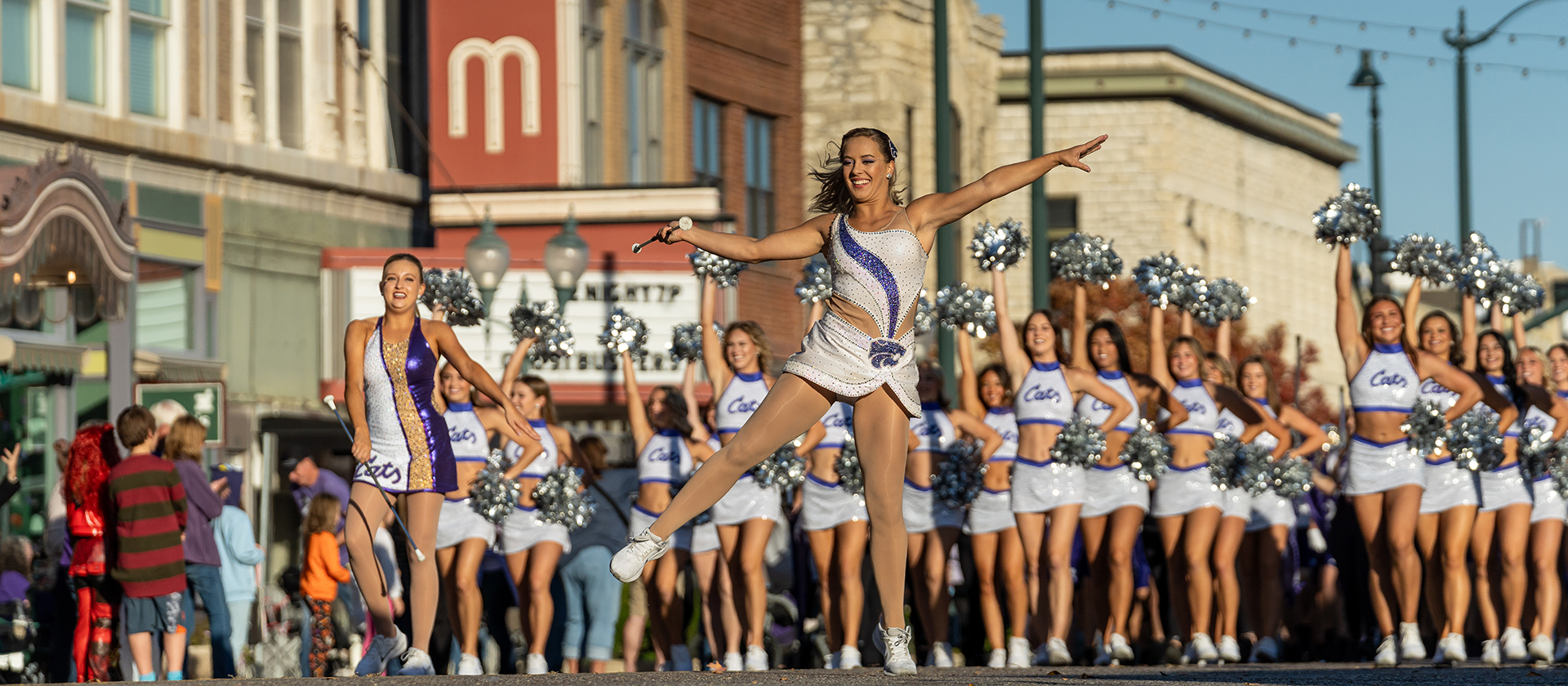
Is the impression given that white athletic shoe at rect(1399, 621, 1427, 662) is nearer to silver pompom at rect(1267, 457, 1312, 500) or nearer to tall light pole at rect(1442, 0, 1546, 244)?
silver pompom at rect(1267, 457, 1312, 500)

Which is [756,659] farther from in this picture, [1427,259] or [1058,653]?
[1427,259]

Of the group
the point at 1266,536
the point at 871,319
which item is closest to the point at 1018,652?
the point at 1266,536

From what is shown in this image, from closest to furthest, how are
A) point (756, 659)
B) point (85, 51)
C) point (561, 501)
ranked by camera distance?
point (756, 659)
point (561, 501)
point (85, 51)

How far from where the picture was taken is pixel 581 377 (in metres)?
23.0

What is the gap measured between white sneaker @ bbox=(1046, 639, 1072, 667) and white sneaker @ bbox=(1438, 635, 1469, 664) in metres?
1.89

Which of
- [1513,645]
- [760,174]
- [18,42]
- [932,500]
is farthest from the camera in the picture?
[760,174]

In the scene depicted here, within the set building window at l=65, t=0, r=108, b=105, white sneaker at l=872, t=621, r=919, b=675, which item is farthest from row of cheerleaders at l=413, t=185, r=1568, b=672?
building window at l=65, t=0, r=108, b=105

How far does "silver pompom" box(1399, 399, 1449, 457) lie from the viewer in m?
12.9

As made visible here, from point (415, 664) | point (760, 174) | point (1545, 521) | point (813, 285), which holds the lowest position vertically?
point (415, 664)

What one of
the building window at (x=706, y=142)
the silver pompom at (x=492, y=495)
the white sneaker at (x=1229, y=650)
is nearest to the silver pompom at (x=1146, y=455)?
the white sneaker at (x=1229, y=650)

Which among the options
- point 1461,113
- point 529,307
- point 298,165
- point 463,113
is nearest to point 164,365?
point 298,165

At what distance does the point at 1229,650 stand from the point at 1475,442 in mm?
1748

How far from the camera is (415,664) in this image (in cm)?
1050

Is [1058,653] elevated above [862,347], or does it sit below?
below
